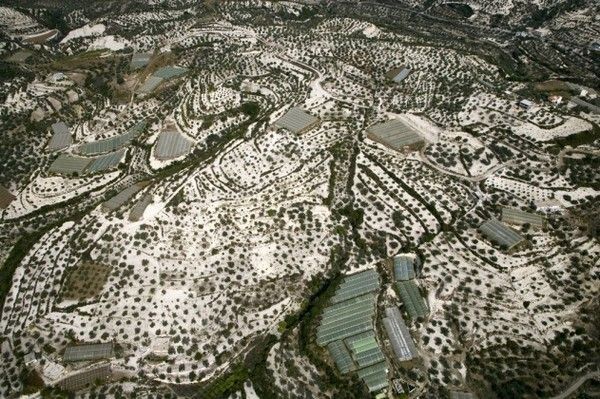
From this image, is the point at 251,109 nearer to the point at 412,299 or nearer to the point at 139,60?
the point at 139,60

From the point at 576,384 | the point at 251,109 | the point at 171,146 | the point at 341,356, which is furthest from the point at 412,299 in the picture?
the point at 171,146

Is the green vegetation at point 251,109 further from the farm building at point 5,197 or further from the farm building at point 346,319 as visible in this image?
the farm building at point 346,319

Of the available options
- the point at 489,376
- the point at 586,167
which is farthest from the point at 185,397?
the point at 586,167

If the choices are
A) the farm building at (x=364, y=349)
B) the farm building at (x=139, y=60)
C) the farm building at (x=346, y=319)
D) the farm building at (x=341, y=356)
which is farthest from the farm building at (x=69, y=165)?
the farm building at (x=364, y=349)

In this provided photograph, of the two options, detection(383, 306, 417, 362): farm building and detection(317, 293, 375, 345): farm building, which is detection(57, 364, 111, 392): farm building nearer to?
detection(317, 293, 375, 345): farm building

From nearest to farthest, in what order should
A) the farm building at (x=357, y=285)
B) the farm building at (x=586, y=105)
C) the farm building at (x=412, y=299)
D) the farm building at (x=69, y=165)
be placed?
the farm building at (x=412, y=299) → the farm building at (x=357, y=285) → the farm building at (x=69, y=165) → the farm building at (x=586, y=105)

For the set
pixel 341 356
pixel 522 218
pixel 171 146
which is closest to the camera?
pixel 341 356
